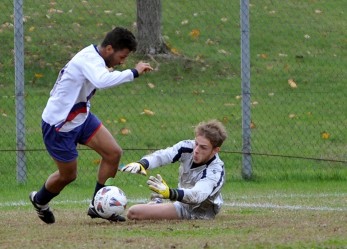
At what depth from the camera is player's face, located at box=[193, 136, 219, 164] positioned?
8531 mm

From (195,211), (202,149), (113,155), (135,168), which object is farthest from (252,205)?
(135,168)

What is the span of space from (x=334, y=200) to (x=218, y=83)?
18.4 feet

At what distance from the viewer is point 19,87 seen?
1204 centimetres

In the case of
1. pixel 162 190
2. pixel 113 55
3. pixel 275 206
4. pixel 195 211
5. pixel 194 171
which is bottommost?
pixel 275 206

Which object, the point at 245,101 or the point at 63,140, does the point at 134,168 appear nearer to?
the point at 63,140

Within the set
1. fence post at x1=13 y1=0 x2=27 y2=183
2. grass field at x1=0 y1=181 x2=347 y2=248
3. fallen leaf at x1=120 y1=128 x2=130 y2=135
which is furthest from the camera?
fallen leaf at x1=120 y1=128 x2=130 y2=135

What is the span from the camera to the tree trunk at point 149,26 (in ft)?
49.9

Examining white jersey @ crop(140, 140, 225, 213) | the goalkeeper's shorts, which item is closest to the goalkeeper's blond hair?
white jersey @ crop(140, 140, 225, 213)

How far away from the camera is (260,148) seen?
13.6 m

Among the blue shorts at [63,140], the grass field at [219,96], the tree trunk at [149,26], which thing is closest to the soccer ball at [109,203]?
the blue shorts at [63,140]

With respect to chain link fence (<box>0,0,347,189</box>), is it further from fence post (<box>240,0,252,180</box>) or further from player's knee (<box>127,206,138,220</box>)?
player's knee (<box>127,206,138,220</box>)

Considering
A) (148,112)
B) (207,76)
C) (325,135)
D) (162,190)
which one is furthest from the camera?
(207,76)

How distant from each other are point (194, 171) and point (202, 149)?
252 millimetres

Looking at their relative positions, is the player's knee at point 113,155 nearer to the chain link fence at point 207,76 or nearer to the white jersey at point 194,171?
the white jersey at point 194,171
